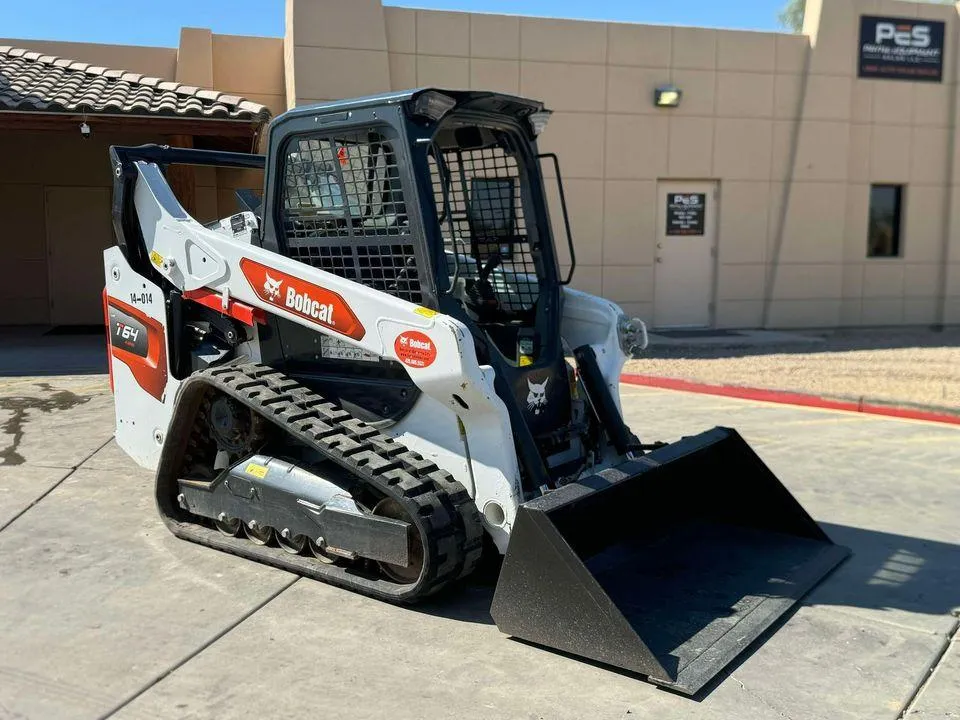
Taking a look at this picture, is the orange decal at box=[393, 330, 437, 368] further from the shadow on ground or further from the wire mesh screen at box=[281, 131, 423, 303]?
the shadow on ground

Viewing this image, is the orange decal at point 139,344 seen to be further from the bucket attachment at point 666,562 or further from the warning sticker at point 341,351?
the bucket attachment at point 666,562

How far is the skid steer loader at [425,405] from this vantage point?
3.85 meters

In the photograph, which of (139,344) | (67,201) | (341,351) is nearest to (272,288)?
(341,351)

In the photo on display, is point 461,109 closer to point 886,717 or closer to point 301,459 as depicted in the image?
point 301,459

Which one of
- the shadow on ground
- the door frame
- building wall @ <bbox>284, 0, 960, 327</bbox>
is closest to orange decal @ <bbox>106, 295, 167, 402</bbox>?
the shadow on ground

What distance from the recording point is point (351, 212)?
4496 mm

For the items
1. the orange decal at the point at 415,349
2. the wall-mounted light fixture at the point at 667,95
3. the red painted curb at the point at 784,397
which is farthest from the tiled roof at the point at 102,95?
the orange decal at the point at 415,349

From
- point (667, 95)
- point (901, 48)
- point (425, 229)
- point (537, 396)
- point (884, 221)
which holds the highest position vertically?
point (901, 48)

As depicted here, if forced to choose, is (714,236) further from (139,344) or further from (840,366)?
(139,344)

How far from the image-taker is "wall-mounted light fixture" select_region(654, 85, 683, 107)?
14141 millimetres

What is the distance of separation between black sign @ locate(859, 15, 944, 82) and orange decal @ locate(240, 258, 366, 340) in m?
13.8

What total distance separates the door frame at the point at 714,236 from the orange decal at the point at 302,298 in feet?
36.0

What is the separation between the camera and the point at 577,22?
13898mm

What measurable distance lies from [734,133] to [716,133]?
→ 1.07 ft
